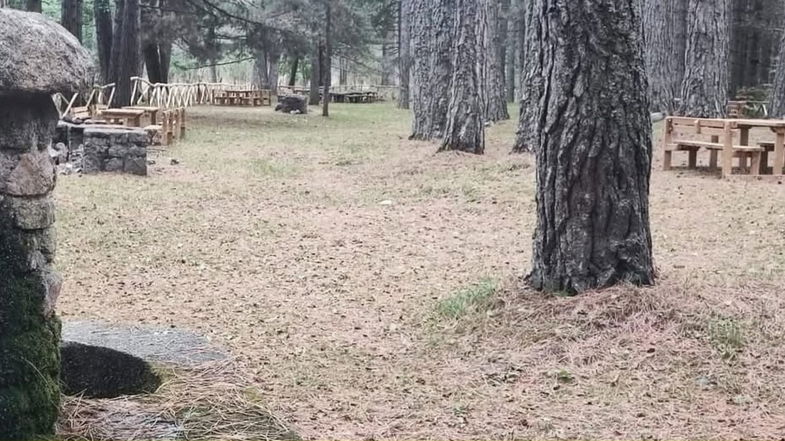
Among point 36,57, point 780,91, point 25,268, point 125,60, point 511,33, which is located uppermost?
A: point 511,33

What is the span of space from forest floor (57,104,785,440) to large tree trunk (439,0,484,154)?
9.26 ft

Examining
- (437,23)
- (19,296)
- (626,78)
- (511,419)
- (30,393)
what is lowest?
(511,419)

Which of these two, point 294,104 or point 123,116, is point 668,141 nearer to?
point 123,116

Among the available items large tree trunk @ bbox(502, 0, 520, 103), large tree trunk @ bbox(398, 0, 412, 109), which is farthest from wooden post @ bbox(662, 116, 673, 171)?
large tree trunk @ bbox(502, 0, 520, 103)

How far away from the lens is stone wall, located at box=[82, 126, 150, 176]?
1177cm

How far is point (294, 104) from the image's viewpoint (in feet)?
96.5

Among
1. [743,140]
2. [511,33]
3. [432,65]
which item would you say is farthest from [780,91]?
[511,33]

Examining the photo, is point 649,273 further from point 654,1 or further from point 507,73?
point 507,73

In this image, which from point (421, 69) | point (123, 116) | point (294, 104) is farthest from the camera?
point (294, 104)

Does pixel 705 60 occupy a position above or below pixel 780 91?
above

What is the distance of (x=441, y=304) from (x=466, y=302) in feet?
0.61

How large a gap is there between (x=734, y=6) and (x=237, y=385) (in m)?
27.3

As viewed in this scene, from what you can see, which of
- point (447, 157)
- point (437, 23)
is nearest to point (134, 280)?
point (447, 157)

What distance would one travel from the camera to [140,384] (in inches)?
146
